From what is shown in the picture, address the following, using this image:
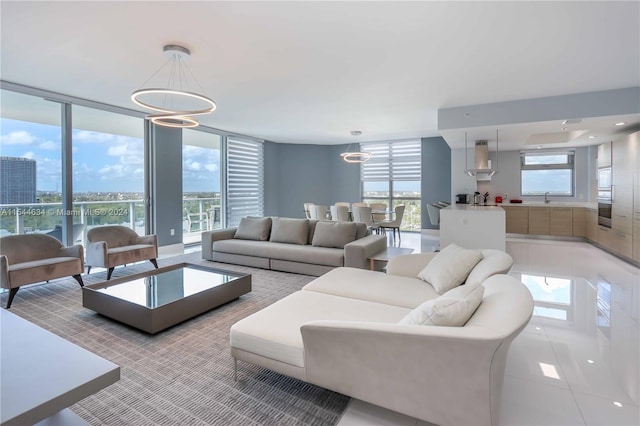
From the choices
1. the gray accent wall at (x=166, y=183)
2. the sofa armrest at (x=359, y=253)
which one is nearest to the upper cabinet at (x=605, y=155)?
the sofa armrest at (x=359, y=253)

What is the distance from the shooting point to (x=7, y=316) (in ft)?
6.84

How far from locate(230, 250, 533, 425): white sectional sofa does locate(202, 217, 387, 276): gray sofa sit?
233 centimetres

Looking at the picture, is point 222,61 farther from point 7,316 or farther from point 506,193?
point 506,193

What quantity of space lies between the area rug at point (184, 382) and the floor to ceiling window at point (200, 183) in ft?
13.6

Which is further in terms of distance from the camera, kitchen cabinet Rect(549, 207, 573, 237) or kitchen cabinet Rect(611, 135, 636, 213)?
kitchen cabinet Rect(549, 207, 573, 237)

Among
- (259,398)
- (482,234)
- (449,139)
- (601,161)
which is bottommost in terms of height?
(259,398)

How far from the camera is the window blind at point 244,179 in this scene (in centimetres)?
825

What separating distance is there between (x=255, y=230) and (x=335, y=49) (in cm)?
335

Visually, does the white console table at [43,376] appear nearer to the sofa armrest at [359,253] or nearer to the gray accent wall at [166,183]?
the sofa armrest at [359,253]

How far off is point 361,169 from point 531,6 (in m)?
7.52

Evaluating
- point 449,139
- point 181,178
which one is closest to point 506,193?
point 449,139

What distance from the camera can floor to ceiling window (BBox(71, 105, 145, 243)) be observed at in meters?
5.29

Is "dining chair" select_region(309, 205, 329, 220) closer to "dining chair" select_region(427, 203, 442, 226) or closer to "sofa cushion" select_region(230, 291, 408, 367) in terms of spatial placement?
"dining chair" select_region(427, 203, 442, 226)

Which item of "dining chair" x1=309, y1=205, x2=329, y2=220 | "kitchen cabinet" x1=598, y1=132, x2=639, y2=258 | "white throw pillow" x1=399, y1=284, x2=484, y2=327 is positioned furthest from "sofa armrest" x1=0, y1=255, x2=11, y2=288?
"kitchen cabinet" x1=598, y1=132, x2=639, y2=258
